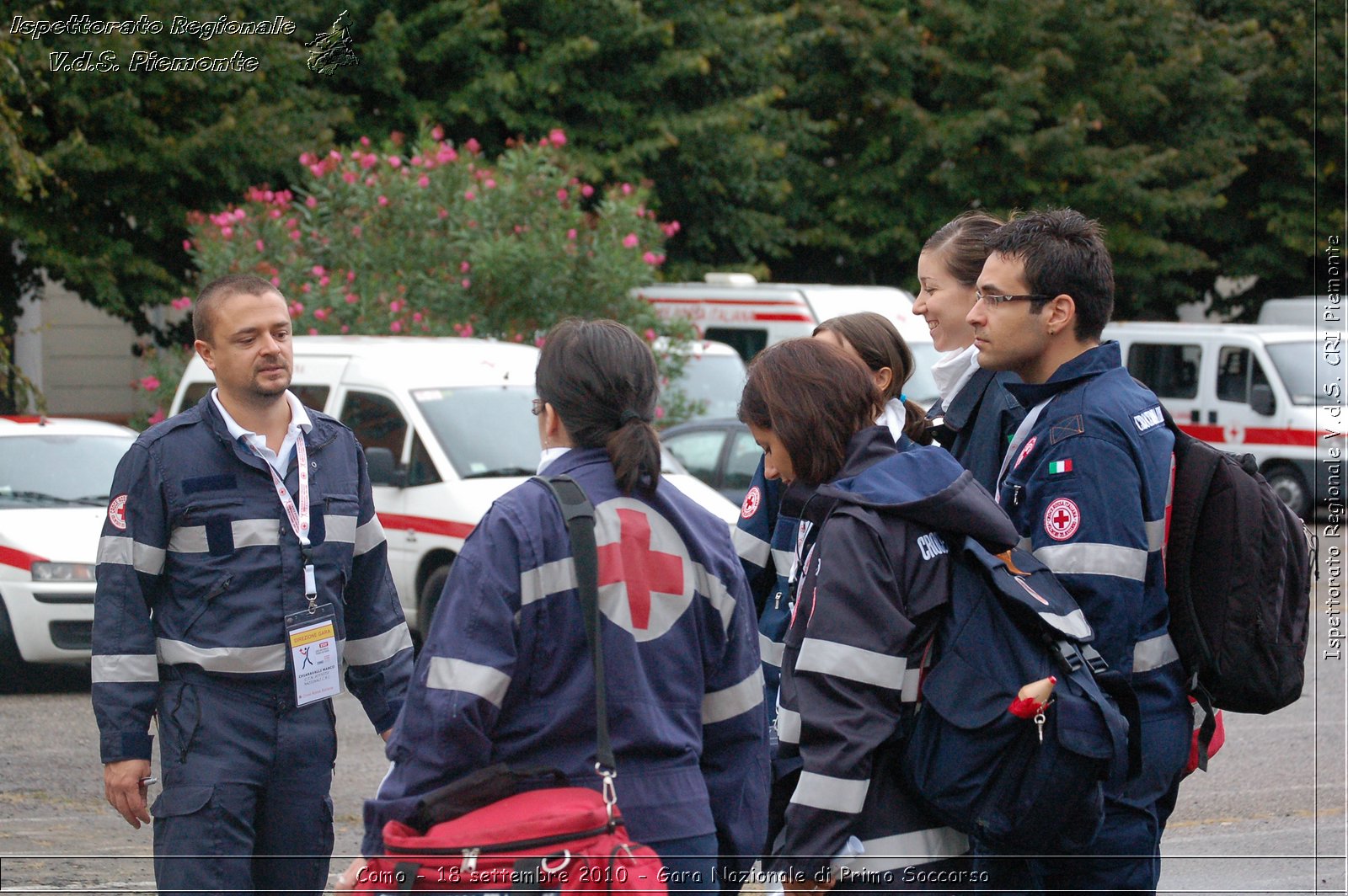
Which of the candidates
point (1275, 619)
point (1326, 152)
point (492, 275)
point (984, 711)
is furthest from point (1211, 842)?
point (1326, 152)

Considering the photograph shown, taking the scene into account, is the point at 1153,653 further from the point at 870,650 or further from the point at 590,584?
the point at 590,584

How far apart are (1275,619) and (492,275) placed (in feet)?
35.3

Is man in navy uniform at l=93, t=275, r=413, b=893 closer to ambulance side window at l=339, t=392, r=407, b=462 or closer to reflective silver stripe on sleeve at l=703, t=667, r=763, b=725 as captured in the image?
reflective silver stripe on sleeve at l=703, t=667, r=763, b=725

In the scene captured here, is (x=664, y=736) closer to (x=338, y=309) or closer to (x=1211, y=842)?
(x=1211, y=842)

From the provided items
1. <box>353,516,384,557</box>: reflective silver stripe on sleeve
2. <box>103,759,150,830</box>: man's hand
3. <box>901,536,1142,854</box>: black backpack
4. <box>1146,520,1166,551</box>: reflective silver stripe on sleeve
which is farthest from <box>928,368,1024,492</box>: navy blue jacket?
<box>103,759,150,830</box>: man's hand


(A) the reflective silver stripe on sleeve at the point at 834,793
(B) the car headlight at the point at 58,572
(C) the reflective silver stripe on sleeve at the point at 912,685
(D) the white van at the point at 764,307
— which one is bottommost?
(B) the car headlight at the point at 58,572

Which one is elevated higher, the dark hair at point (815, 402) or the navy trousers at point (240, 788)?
the dark hair at point (815, 402)

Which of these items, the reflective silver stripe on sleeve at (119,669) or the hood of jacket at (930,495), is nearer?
the hood of jacket at (930,495)

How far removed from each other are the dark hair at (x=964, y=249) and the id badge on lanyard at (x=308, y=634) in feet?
5.96

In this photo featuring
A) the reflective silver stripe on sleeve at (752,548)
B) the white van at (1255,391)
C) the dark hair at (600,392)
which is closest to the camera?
the dark hair at (600,392)

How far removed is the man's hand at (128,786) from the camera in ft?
11.9

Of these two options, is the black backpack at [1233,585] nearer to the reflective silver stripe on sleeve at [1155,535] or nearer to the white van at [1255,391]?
the reflective silver stripe on sleeve at [1155,535]

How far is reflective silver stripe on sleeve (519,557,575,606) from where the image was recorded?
2664 mm

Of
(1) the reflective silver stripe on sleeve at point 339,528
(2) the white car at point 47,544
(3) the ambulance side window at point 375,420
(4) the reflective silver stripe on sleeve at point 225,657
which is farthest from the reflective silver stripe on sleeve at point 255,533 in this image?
(3) the ambulance side window at point 375,420
